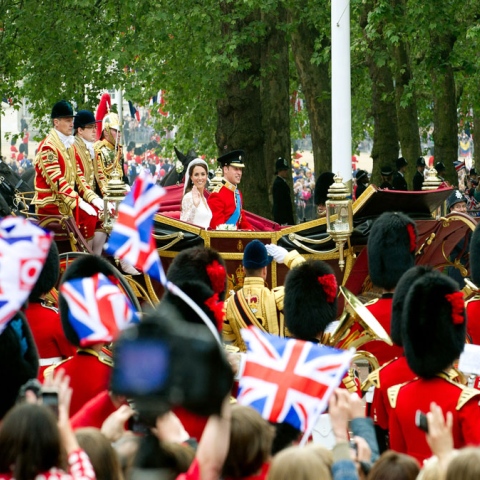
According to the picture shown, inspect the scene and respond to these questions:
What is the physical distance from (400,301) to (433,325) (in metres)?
0.87

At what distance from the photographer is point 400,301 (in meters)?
6.89

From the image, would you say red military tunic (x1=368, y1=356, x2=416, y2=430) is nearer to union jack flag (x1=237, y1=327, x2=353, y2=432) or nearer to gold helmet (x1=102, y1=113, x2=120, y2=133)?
union jack flag (x1=237, y1=327, x2=353, y2=432)

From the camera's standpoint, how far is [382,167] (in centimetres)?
1994

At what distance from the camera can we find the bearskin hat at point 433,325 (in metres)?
5.89

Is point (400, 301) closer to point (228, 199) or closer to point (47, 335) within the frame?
point (47, 335)

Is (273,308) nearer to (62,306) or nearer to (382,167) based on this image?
(62,306)

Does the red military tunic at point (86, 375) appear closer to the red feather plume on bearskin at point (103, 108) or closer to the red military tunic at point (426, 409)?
the red military tunic at point (426, 409)

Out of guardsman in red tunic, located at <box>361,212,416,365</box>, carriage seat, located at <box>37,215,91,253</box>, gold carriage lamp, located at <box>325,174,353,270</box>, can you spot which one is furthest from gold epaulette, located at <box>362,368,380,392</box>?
carriage seat, located at <box>37,215,91,253</box>

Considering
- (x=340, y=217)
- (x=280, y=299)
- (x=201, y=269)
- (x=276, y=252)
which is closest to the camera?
(x=201, y=269)

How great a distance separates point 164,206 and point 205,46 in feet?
14.7

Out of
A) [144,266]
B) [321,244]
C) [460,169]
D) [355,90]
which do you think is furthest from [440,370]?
[355,90]

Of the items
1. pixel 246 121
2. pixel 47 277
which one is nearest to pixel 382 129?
pixel 246 121

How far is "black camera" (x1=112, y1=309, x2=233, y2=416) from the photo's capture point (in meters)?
3.56

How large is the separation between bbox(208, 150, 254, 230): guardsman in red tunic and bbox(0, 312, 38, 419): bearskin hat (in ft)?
18.1
